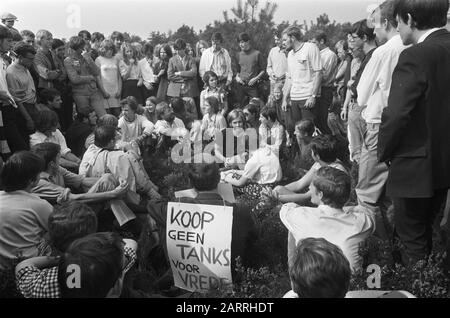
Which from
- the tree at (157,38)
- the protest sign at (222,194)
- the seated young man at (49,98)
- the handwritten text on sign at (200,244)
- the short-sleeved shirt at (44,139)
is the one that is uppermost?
the tree at (157,38)

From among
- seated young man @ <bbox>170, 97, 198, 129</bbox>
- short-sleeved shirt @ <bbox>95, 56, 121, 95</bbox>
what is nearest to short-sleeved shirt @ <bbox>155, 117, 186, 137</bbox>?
seated young man @ <bbox>170, 97, 198, 129</bbox>

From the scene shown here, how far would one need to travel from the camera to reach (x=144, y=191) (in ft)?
16.4

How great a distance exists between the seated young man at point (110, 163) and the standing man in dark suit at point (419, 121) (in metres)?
2.10

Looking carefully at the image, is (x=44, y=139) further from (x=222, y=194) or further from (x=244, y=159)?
(x=222, y=194)

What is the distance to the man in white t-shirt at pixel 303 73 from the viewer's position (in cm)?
737

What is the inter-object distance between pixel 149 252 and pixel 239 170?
196cm

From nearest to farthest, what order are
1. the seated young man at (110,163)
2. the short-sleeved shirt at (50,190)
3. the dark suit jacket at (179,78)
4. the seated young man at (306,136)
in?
the short-sleeved shirt at (50,190), the seated young man at (110,163), the seated young man at (306,136), the dark suit jacket at (179,78)

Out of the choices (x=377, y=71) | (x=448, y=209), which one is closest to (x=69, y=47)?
(x=377, y=71)

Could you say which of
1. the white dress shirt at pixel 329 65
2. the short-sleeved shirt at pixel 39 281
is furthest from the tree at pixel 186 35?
the short-sleeved shirt at pixel 39 281

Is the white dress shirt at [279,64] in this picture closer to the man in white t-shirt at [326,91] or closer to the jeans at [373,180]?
the man in white t-shirt at [326,91]

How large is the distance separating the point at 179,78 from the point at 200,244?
6233 millimetres

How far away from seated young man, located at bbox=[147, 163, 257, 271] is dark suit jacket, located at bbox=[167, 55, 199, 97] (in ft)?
19.0
